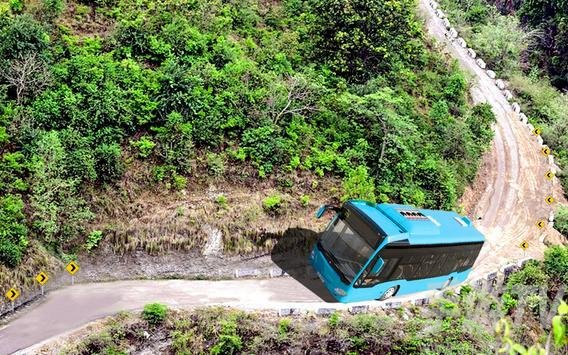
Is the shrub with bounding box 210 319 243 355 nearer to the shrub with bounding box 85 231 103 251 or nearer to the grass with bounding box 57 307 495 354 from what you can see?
the grass with bounding box 57 307 495 354

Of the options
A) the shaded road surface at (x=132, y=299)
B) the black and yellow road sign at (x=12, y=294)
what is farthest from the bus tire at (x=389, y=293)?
the black and yellow road sign at (x=12, y=294)

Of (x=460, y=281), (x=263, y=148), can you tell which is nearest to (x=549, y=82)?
(x=460, y=281)

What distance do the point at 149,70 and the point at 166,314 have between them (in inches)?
519

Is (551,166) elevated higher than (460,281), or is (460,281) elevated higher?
(551,166)

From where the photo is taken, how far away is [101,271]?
24.8 m

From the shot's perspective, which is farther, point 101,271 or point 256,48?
point 256,48

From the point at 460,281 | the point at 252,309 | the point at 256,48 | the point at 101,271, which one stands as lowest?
the point at 101,271

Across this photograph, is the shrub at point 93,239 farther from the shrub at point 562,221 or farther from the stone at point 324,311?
the shrub at point 562,221

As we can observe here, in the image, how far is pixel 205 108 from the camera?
96.5 ft

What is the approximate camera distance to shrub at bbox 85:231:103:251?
81.1 ft

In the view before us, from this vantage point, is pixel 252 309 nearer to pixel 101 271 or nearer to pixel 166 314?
pixel 166 314

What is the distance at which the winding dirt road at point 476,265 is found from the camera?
2231 centimetres

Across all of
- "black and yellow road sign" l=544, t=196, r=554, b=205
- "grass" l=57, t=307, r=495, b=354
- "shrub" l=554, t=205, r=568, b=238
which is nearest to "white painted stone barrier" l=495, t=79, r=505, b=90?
"black and yellow road sign" l=544, t=196, r=554, b=205

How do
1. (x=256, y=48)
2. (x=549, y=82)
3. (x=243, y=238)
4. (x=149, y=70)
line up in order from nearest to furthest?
1. (x=243, y=238)
2. (x=149, y=70)
3. (x=256, y=48)
4. (x=549, y=82)
